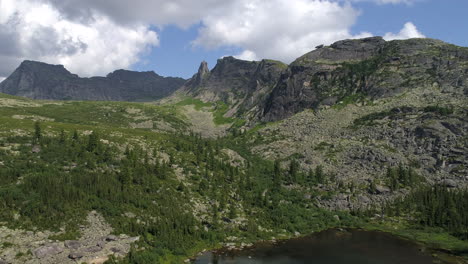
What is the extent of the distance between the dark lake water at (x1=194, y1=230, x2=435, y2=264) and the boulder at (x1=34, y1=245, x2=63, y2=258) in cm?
3168

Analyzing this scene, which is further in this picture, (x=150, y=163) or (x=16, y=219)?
(x=150, y=163)

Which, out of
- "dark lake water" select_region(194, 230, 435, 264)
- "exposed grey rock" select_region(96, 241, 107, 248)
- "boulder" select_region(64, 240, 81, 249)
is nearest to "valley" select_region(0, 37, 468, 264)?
"boulder" select_region(64, 240, 81, 249)

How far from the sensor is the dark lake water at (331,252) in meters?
82.4

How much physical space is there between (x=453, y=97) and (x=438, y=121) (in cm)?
3225

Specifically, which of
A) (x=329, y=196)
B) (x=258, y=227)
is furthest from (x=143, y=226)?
(x=329, y=196)

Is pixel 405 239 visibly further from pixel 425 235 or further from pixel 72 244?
pixel 72 244

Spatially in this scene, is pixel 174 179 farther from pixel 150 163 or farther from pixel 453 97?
pixel 453 97

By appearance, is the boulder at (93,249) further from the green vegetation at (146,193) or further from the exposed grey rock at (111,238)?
the green vegetation at (146,193)

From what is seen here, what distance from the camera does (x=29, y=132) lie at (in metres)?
124

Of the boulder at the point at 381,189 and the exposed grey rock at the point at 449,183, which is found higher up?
the exposed grey rock at the point at 449,183

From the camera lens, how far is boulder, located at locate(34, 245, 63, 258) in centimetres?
6669

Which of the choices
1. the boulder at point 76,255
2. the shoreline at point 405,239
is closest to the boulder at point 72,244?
the boulder at point 76,255

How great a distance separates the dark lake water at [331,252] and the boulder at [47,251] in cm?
3168

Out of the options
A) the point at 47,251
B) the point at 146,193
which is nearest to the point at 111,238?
the point at 47,251
